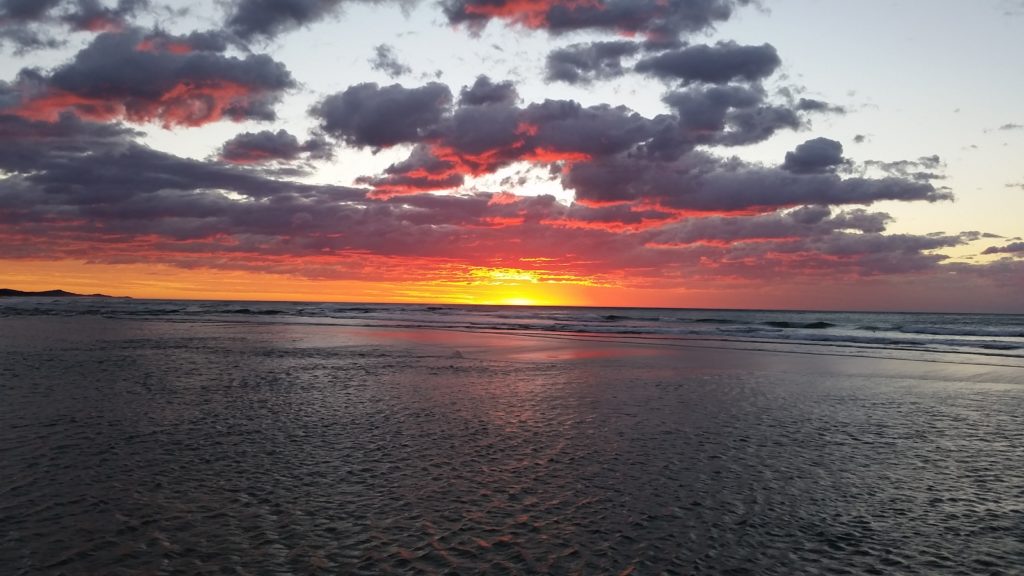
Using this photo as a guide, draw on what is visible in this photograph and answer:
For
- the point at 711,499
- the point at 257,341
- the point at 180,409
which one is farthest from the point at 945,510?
the point at 257,341

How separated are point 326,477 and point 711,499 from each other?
218 inches

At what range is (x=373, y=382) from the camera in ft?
64.8

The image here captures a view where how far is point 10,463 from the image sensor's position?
30.9 feet

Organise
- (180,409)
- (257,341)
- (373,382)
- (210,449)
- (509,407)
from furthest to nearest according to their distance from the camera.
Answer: (257,341) → (373,382) → (509,407) → (180,409) → (210,449)

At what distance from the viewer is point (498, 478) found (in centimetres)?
926

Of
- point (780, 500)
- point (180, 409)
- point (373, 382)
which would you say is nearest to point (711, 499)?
point (780, 500)

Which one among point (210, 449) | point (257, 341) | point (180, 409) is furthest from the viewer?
point (257, 341)

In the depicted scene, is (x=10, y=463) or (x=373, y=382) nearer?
(x=10, y=463)

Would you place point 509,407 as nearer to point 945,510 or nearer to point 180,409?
point 180,409

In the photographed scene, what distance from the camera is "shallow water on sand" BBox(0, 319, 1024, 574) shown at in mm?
6480

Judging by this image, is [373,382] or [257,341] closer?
[373,382]

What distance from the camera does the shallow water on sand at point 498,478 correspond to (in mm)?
6480

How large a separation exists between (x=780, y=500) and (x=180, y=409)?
12.9 metres

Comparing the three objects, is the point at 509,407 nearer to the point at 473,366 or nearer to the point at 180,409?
the point at 180,409
